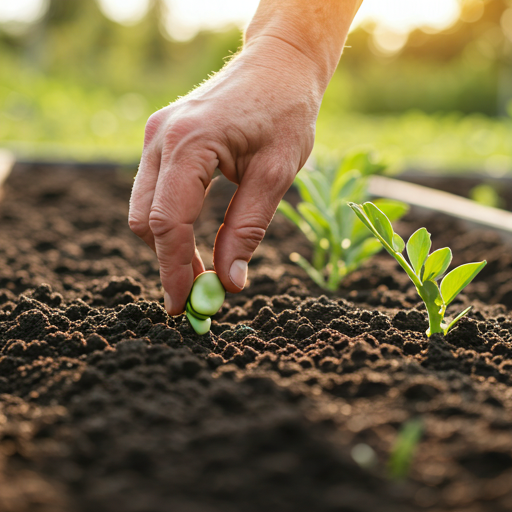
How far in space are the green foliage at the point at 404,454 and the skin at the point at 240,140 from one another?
2.05 feet

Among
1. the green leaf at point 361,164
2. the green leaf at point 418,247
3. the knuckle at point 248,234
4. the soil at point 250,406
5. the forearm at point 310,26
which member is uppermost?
the forearm at point 310,26

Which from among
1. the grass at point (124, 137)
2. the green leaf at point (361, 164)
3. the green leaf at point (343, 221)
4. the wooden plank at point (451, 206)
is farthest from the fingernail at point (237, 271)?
the grass at point (124, 137)

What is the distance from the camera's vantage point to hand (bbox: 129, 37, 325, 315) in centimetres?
118

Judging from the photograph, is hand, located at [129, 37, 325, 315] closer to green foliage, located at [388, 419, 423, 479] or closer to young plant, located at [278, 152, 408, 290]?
young plant, located at [278, 152, 408, 290]

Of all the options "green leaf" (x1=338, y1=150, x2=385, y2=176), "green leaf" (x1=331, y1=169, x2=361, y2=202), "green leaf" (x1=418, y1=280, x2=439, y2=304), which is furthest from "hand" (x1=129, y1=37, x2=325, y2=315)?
"green leaf" (x1=338, y1=150, x2=385, y2=176)

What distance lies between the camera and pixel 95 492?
2.31ft

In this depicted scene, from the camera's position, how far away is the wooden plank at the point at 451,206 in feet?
7.99

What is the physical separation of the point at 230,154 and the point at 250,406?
0.60 metres

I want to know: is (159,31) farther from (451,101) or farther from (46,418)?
(46,418)

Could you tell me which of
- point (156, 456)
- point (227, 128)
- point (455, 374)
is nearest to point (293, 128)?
point (227, 128)

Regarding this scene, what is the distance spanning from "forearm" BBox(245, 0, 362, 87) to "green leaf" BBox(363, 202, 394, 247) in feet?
1.29

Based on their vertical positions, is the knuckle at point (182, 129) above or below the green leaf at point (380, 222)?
above

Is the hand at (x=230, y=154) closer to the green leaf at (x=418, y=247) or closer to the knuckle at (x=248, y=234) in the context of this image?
the knuckle at (x=248, y=234)

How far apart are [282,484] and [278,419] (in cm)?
11
